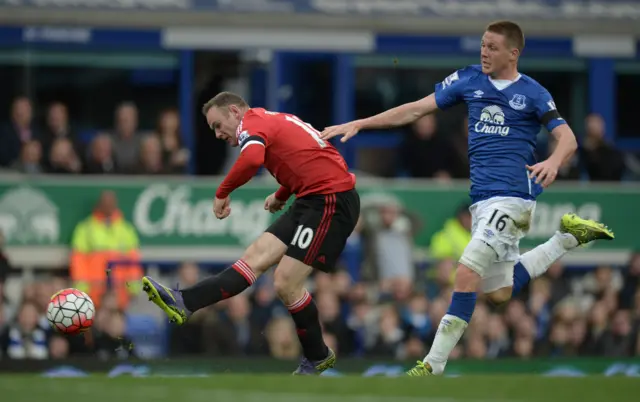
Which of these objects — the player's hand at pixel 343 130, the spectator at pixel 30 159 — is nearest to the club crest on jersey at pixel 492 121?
the player's hand at pixel 343 130

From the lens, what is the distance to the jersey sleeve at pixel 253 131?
1101 cm

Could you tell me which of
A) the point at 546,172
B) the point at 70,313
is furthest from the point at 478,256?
the point at 70,313

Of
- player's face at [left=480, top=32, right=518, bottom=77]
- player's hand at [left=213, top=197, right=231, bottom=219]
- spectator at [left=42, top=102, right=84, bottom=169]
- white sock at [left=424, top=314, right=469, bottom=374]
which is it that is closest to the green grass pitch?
white sock at [left=424, top=314, right=469, bottom=374]

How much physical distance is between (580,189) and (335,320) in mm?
4182

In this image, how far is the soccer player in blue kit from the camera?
432 inches

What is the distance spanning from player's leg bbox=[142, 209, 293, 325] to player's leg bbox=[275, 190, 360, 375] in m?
0.16

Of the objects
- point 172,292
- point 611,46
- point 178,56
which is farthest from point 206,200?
point 172,292

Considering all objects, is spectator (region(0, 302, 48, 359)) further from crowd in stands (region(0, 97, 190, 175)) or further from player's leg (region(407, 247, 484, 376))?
player's leg (region(407, 247, 484, 376))

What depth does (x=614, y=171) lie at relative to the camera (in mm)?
19312

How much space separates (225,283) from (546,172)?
8.09 ft

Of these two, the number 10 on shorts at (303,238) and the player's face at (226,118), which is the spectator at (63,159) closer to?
the player's face at (226,118)

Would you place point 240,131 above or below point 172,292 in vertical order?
above

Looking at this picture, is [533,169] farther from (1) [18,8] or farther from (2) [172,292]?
(1) [18,8]

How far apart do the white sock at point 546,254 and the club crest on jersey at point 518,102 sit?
131cm
